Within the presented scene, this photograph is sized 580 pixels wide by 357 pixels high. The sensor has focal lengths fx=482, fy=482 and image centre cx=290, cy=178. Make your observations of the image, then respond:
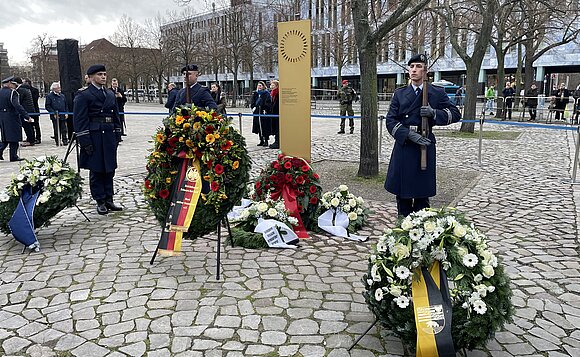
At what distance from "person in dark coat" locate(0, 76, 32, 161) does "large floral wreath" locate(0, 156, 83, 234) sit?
7.19 meters

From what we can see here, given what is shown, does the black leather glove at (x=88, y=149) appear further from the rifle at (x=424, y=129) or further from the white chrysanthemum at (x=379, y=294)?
the white chrysanthemum at (x=379, y=294)

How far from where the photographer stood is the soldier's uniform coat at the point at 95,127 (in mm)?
6680

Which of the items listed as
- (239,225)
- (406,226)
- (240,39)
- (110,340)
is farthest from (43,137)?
(240,39)

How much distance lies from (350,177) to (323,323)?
5.88 m

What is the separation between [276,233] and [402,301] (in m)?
2.63

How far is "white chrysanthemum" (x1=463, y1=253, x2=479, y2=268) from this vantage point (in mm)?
3071

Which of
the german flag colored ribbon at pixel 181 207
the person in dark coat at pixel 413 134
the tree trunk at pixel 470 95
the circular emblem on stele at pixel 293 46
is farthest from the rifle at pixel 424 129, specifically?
the tree trunk at pixel 470 95

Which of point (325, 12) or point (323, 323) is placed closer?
point (323, 323)

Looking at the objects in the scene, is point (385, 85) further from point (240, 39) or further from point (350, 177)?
point (350, 177)

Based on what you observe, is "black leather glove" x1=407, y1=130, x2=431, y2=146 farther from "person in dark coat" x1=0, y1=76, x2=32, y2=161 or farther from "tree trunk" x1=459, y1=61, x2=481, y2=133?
"tree trunk" x1=459, y1=61, x2=481, y2=133

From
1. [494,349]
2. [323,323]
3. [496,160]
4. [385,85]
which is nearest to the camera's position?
[494,349]

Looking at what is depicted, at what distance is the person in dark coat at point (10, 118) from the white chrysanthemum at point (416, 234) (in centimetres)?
1177

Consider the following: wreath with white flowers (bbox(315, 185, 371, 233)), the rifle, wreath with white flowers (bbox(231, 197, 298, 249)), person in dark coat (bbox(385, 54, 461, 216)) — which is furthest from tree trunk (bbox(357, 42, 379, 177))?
the rifle

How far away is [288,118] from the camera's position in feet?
24.7
